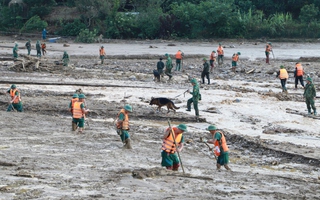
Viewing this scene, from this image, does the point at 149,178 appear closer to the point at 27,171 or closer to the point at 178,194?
the point at 178,194

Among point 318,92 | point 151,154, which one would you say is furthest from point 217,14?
point 151,154

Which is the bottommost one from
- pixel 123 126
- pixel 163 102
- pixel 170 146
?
pixel 163 102

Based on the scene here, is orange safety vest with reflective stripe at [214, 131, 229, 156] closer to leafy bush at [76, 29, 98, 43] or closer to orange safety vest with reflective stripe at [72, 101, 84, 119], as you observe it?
orange safety vest with reflective stripe at [72, 101, 84, 119]

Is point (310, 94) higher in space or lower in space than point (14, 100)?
higher

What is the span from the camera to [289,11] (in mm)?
59844

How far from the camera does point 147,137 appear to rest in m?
20.5

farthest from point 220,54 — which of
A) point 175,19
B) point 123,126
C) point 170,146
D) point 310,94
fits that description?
point 170,146

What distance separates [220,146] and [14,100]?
10469 millimetres

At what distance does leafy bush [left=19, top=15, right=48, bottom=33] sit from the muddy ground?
19767 millimetres

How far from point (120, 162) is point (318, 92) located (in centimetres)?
1630

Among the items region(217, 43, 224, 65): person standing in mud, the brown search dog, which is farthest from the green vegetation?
the brown search dog

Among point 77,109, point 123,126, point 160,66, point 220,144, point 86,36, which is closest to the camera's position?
point 220,144

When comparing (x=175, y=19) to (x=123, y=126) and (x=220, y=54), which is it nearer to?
(x=220, y=54)

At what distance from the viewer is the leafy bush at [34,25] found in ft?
198
